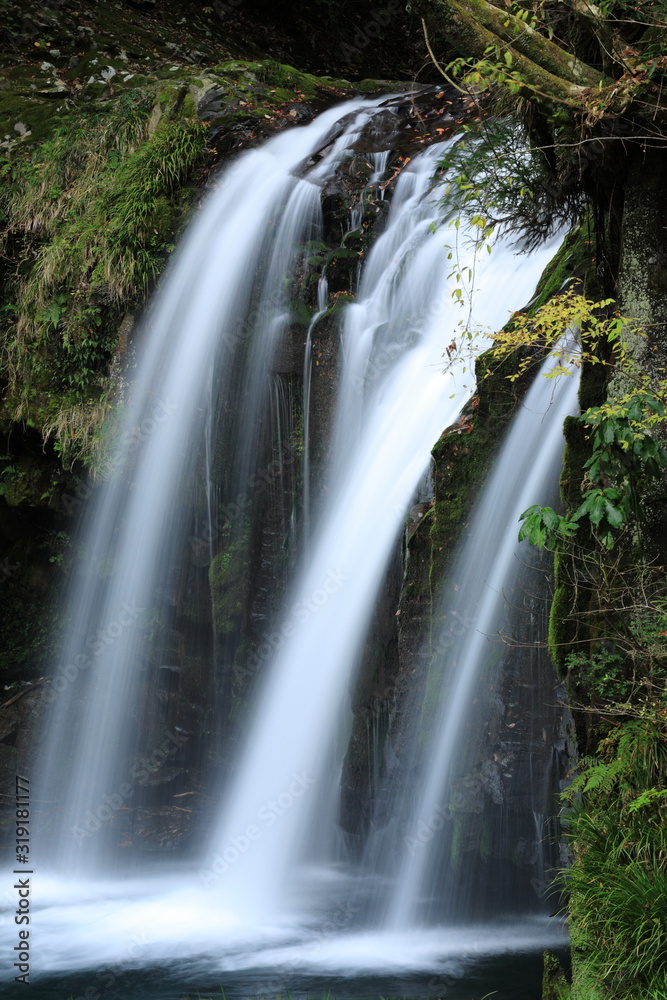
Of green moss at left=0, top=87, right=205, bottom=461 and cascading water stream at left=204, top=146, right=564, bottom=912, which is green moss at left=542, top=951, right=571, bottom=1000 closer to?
cascading water stream at left=204, top=146, right=564, bottom=912

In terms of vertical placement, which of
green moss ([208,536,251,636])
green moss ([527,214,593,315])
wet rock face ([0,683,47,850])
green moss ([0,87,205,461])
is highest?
green moss ([0,87,205,461])

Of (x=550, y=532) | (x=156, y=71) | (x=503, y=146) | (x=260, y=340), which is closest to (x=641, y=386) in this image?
(x=550, y=532)

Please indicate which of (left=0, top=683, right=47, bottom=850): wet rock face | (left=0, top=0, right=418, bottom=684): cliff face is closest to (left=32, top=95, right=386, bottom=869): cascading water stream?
(left=0, top=683, right=47, bottom=850): wet rock face

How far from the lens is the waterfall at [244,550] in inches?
226

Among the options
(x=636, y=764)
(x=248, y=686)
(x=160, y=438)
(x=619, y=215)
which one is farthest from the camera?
(x=160, y=438)

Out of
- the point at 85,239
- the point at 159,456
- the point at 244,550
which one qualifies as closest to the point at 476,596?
the point at 244,550

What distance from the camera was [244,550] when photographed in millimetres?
7156

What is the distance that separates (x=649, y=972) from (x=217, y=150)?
25.8 ft

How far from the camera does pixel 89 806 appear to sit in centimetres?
731

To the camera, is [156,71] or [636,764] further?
[156,71]

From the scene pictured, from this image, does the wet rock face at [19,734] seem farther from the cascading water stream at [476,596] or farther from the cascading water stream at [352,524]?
the cascading water stream at [476,596]

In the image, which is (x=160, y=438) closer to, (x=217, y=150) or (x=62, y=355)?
(x=62, y=355)

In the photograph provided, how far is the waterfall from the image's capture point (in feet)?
18.8

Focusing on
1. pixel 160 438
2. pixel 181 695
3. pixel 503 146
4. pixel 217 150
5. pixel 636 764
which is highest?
pixel 217 150
